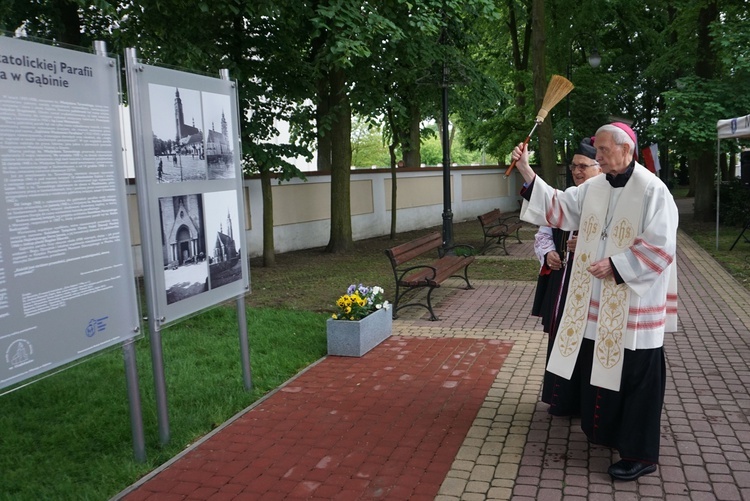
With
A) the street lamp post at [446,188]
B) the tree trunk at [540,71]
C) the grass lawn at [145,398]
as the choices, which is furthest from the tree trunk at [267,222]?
the tree trunk at [540,71]

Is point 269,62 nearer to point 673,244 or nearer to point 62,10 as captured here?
point 62,10

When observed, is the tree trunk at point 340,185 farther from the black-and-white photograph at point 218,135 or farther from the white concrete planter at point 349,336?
the black-and-white photograph at point 218,135

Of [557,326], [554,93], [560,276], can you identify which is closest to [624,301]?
[557,326]

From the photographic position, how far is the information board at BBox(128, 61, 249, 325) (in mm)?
4703

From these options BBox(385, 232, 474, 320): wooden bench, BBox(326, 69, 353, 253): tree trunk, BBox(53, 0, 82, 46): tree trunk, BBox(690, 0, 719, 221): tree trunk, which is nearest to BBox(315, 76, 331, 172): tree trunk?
BBox(326, 69, 353, 253): tree trunk

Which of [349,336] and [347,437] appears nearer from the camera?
[347,437]

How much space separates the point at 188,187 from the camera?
507cm

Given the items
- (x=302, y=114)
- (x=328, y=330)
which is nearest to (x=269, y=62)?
(x=302, y=114)

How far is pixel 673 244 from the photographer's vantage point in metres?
4.17

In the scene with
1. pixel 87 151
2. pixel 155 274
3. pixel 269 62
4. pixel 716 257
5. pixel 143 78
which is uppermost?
pixel 269 62

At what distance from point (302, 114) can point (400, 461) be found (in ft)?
35.0

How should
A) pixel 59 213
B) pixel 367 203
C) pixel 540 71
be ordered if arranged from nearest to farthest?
pixel 59 213 < pixel 540 71 < pixel 367 203

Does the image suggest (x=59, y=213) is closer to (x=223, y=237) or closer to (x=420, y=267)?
(x=223, y=237)

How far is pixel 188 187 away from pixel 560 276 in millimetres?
2642
